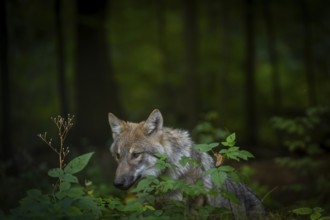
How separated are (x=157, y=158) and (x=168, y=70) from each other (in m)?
20.6

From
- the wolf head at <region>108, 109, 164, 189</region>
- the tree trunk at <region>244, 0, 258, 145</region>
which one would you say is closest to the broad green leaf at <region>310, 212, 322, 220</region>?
the wolf head at <region>108, 109, 164, 189</region>

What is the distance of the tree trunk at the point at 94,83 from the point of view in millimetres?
19078

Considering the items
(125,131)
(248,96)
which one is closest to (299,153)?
(248,96)

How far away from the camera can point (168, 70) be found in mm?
26953

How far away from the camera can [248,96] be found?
65.3 feet

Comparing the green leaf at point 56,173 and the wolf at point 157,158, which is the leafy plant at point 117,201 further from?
the wolf at point 157,158

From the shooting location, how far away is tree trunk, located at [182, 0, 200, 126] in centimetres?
1590

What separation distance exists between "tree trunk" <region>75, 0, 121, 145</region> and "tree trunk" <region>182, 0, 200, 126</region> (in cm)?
394

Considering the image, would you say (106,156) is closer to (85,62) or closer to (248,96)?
(85,62)

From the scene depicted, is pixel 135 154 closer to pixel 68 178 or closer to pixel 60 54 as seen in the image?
pixel 68 178

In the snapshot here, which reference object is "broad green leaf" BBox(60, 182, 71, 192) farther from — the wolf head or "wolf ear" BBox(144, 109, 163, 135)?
"wolf ear" BBox(144, 109, 163, 135)

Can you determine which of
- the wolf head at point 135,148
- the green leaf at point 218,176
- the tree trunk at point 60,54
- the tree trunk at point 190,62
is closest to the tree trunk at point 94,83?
the tree trunk at point 60,54

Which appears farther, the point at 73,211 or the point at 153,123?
the point at 153,123

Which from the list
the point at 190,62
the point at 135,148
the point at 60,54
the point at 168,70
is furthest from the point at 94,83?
the point at 135,148
